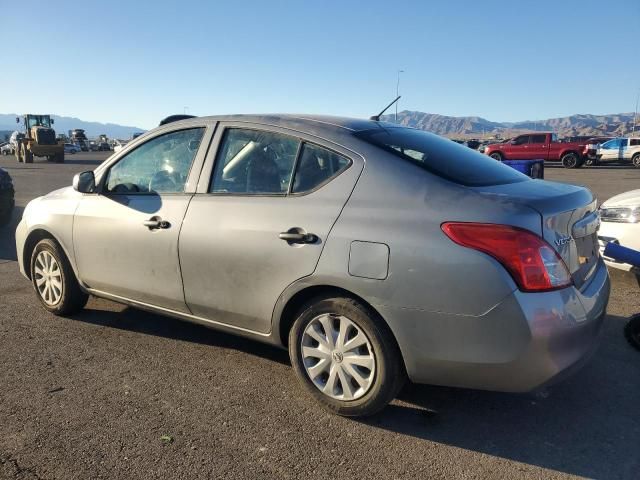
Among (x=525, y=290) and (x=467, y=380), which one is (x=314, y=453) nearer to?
(x=467, y=380)

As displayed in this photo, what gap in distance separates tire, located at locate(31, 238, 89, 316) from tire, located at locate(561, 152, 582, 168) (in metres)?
28.5

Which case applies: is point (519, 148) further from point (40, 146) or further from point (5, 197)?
point (40, 146)

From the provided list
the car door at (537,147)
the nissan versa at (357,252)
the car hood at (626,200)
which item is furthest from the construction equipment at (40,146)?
the car hood at (626,200)

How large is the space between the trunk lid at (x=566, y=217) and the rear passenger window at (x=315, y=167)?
30.1 inches

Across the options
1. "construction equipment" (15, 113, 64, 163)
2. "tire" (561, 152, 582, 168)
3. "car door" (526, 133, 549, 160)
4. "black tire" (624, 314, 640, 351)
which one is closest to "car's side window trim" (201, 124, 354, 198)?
"black tire" (624, 314, 640, 351)

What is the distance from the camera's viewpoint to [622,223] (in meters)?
4.82

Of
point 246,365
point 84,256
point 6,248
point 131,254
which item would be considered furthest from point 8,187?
point 246,365

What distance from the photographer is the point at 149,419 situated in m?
2.77

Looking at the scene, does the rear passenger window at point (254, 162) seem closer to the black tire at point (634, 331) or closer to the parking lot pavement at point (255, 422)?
the parking lot pavement at point (255, 422)

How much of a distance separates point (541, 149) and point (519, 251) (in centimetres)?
2842

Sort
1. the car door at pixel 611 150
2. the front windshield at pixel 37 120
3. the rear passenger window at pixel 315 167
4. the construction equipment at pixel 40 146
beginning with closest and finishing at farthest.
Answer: the rear passenger window at pixel 315 167
the car door at pixel 611 150
the construction equipment at pixel 40 146
the front windshield at pixel 37 120

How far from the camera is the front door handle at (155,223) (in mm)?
3324

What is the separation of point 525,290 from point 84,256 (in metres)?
3.17

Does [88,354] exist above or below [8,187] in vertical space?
below
